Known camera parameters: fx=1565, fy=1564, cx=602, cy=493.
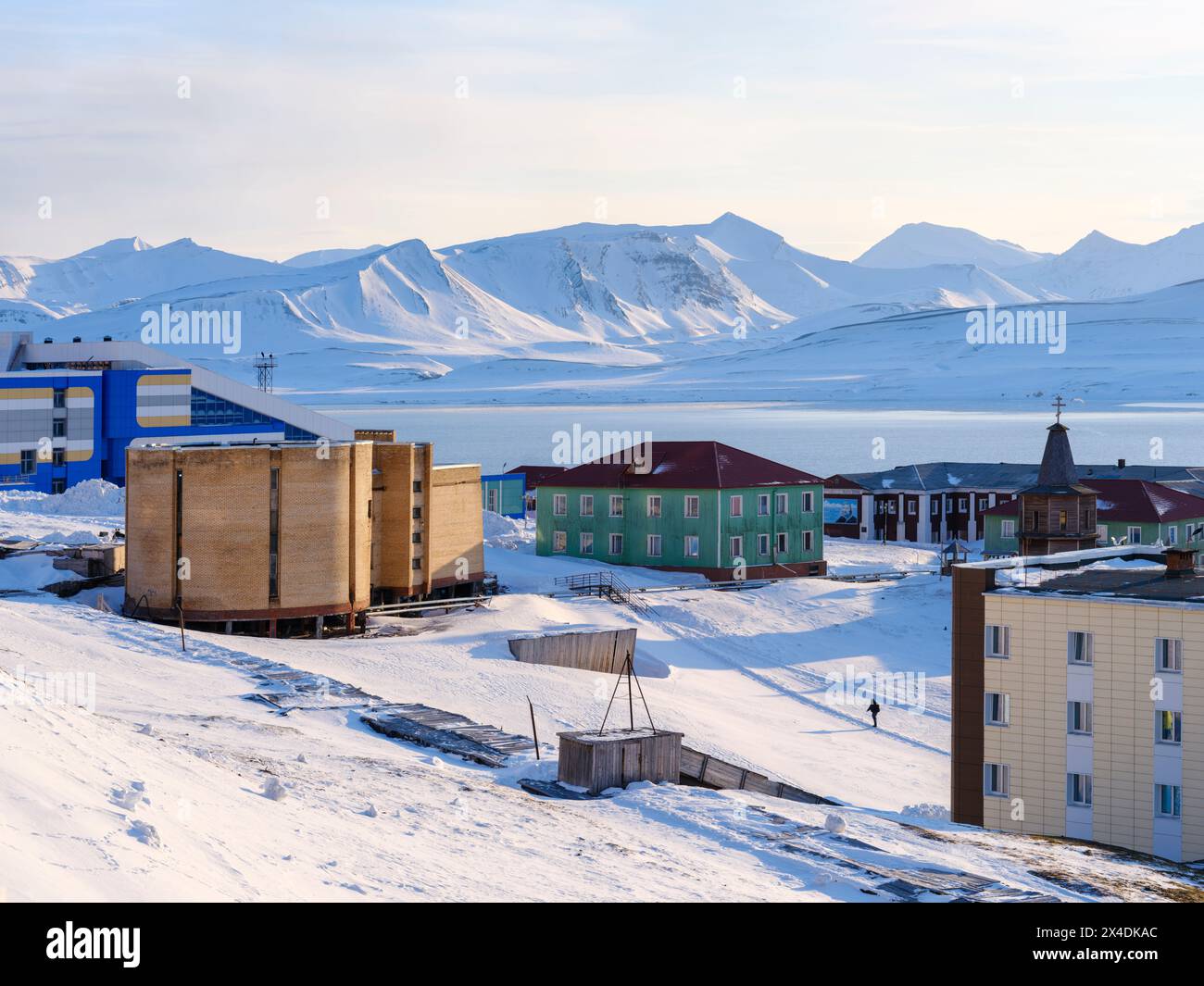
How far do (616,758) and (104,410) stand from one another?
61155 mm

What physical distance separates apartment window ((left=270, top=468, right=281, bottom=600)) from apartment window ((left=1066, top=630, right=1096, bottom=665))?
70.5ft

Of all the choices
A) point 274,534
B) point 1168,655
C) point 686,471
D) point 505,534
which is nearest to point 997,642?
point 1168,655

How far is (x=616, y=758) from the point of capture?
2441cm

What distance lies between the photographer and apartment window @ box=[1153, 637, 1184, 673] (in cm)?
2759

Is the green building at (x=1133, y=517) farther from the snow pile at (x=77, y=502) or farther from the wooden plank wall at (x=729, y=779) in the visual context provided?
the wooden plank wall at (x=729, y=779)

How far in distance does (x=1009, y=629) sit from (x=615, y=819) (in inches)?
425

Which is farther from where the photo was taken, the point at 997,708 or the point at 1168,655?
the point at 997,708

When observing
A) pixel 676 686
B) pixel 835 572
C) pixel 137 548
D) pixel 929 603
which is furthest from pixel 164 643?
pixel 835 572

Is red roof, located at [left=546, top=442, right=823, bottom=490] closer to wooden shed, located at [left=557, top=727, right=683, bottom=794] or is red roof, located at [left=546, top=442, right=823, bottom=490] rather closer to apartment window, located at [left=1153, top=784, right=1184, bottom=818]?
apartment window, located at [left=1153, top=784, right=1184, bottom=818]

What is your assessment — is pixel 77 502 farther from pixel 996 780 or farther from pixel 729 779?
pixel 996 780

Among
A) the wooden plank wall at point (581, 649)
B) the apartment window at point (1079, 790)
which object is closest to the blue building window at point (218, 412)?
the wooden plank wall at point (581, 649)

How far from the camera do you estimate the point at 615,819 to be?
22.1 m

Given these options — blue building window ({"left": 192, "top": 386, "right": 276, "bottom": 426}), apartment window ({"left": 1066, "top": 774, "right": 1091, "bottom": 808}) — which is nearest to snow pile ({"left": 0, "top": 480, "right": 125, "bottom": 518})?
blue building window ({"left": 192, "top": 386, "right": 276, "bottom": 426})

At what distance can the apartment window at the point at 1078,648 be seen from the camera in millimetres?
28641
